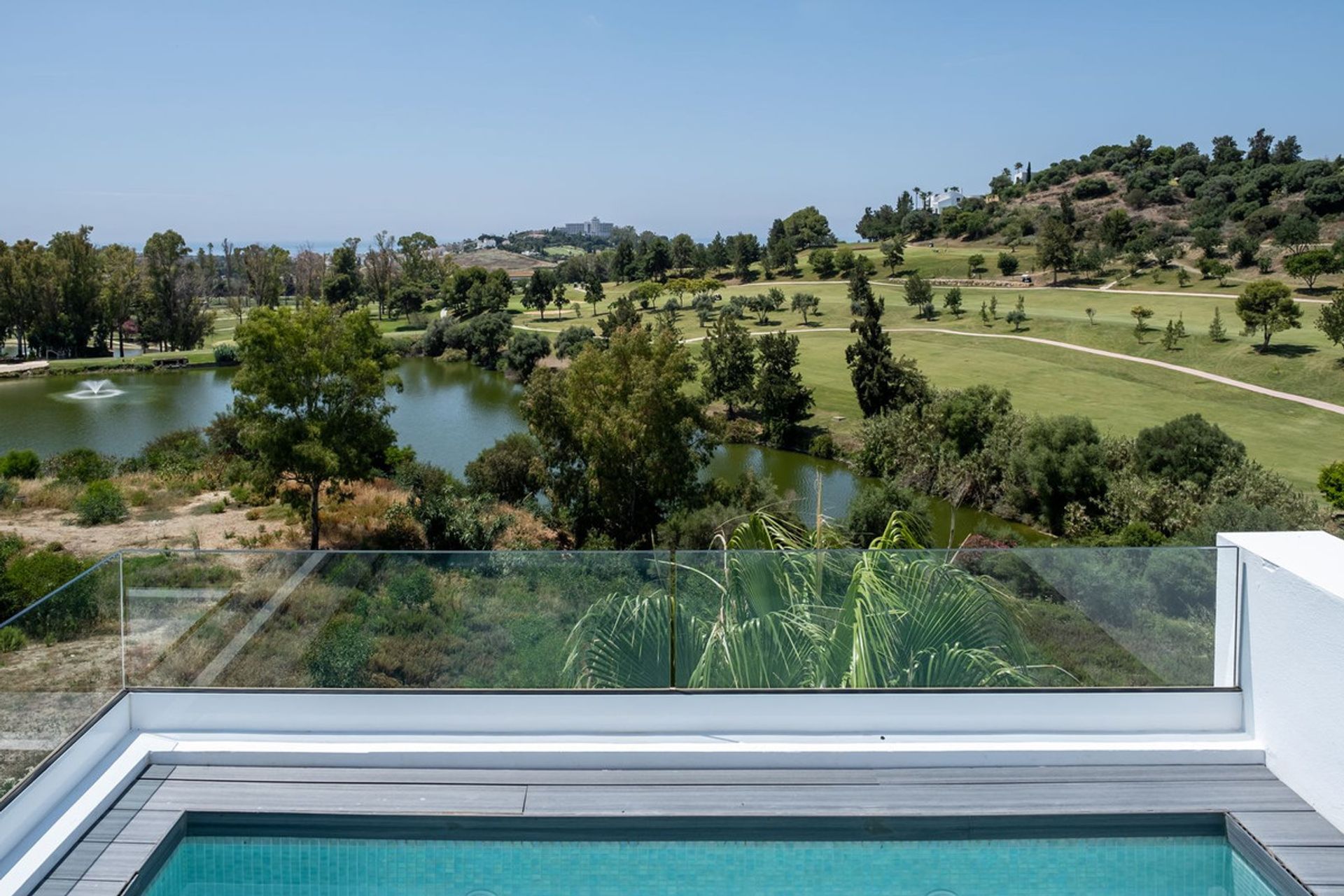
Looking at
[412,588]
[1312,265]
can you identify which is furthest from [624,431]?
[1312,265]

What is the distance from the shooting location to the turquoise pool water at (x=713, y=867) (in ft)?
10.9

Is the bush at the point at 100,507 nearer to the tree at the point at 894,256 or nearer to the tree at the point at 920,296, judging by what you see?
the tree at the point at 920,296

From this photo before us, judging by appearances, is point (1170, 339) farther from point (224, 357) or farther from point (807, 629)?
point (224, 357)

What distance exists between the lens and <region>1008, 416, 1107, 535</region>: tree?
18828mm

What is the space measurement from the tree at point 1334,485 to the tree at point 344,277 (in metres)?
48.1

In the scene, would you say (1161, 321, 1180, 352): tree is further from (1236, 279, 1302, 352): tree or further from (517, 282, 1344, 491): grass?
(1236, 279, 1302, 352): tree

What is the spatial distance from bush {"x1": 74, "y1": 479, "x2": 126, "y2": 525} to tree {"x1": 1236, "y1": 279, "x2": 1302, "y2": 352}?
3038 cm

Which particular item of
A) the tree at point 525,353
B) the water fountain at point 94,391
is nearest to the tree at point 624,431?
the tree at point 525,353

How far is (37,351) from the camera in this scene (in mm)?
45000

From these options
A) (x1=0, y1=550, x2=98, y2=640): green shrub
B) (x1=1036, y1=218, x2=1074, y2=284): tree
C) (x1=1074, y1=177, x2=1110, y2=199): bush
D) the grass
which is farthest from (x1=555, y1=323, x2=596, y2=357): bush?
(x1=1074, y1=177, x2=1110, y2=199): bush

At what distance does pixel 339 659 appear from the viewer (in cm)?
397

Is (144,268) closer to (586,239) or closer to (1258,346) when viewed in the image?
(1258,346)

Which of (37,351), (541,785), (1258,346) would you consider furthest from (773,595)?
(37,351)

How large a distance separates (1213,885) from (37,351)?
173 ft
